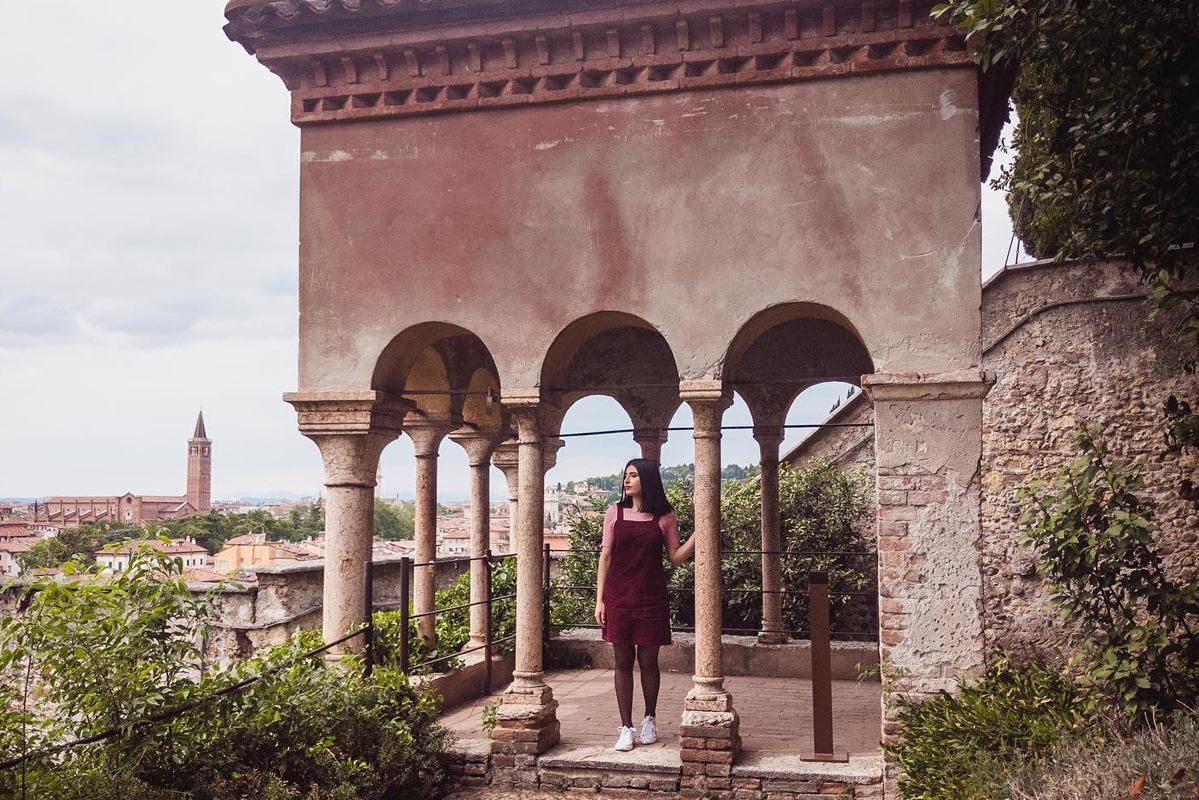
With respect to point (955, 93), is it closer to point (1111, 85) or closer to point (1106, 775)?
point (1111, 85)

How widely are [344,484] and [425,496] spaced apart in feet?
6.16

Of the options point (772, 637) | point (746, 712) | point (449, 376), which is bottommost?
point (746, 712)

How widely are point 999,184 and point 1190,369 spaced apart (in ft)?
22.7

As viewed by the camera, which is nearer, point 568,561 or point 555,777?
point 555,777

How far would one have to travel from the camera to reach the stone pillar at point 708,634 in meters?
6.30

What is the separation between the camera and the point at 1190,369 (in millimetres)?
5898

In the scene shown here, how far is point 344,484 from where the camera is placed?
7367 mm

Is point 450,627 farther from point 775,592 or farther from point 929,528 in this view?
point 929,528

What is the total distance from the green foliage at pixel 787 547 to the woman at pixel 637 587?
411 cm

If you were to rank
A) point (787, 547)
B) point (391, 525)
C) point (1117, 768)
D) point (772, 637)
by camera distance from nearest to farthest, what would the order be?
point (1117, 768), point (772, 637), point (787, 547), point (391, 525)

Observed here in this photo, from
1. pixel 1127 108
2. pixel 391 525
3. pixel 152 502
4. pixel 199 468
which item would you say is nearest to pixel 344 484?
pixel 1127 108

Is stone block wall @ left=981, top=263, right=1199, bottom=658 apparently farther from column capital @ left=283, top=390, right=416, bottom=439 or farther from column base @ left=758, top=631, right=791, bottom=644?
column capital @ left=283, top=390, right=416, bottom=439

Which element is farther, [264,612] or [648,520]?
[264,612]

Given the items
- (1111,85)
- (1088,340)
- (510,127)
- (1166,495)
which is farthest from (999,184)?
(510,127)
